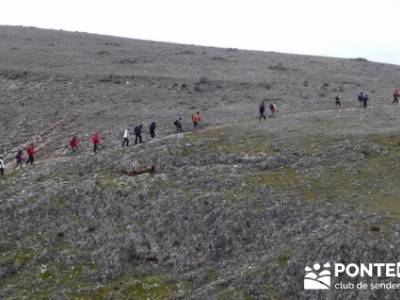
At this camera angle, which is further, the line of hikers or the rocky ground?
the line of hikers

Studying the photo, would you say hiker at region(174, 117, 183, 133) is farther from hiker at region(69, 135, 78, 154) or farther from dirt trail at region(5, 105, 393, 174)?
hiker at region(69, 135, 78, 154)

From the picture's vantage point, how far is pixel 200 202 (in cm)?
3416

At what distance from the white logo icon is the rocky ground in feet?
1.32

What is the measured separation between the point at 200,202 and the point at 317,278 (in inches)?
407

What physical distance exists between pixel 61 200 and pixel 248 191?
12.8 m

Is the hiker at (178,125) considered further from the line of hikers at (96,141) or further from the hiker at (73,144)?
the hiker at (73,144)

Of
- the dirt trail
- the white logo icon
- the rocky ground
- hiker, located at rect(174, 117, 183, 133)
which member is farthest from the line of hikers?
the white logo icon

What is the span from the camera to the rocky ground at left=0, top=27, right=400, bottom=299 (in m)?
27.9

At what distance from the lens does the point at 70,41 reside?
344ft

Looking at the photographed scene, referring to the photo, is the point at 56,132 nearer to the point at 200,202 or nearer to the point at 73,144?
the point at 73,144

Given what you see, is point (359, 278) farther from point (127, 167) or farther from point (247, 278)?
point (127, 167)

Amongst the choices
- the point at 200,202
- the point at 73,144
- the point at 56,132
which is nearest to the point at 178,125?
the point at 73,144

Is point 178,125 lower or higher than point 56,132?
higher

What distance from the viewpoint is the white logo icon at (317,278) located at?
25422 mm
